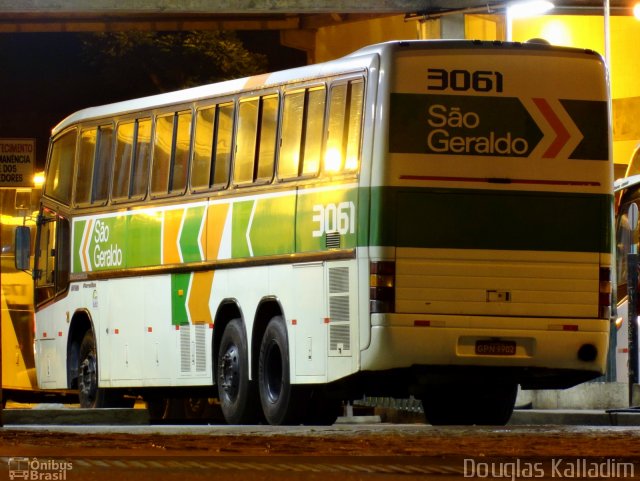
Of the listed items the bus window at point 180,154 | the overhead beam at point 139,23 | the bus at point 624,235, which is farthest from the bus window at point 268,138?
the overhead beam at point 139,23

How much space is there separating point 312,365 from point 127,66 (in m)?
19.4

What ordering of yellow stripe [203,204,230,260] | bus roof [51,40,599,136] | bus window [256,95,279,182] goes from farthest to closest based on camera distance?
yellow stripe [203,204,230,260]
bus window [256,95,279,182]
bus roof [51,40,599,136]

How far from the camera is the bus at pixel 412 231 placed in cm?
1658

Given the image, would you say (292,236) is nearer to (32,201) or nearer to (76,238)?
(76,238)

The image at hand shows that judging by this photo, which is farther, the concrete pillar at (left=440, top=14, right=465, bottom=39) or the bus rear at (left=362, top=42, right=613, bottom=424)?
the concrete pillar at (left=440, top=14, right=465, bottom=39)

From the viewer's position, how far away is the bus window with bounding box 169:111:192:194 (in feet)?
66.4

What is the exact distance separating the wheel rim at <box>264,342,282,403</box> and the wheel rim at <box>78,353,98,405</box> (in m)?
4.56

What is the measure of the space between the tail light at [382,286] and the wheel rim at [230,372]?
2865mm

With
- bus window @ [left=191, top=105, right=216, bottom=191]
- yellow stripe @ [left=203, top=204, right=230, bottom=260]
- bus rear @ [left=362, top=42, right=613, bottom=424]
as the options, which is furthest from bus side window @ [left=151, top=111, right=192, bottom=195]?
bus rear @ [left=362, top=42, right=613, bottom=424]

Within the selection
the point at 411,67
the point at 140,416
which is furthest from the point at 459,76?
the point at 140,416

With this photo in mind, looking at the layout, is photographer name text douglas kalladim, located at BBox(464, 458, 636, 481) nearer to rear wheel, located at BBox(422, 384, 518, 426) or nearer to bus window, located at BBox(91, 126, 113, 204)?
rear wheel, located at BBox(422, 384, 518, 426)

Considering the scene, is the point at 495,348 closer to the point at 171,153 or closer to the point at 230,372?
the point at 230,372

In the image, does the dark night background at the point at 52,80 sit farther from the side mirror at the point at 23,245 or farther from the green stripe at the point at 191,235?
the green stripe at the point at 191,235

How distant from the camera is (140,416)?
72.8ft
